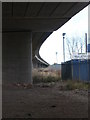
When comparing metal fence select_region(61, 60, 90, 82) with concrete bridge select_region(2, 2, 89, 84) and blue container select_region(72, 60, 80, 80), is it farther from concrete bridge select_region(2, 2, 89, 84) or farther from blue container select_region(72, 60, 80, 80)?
concrete bridge select_region(2, 2, 89, 84)

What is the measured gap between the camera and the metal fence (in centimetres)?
3039

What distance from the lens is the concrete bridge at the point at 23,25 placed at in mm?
22681

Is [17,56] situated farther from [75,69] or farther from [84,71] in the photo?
[84,71]

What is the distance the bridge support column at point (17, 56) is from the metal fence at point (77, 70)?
163 inches

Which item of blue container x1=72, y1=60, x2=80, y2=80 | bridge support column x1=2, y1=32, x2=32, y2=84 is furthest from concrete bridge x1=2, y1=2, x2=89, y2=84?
blue container x1=72, y1=60, x2=80, y2=80

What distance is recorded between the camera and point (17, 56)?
3397cm

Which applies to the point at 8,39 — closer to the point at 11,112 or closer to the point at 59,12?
the point at 59,12

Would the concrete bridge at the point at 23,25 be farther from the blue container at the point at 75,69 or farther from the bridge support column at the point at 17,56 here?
the blue container at the point at 75,69

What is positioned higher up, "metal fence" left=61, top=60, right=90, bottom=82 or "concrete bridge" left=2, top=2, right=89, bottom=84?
"concrete bridge" left=2, top=2, right=89, bottom=84

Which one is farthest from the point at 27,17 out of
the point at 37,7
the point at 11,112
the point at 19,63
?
the point at 11,112

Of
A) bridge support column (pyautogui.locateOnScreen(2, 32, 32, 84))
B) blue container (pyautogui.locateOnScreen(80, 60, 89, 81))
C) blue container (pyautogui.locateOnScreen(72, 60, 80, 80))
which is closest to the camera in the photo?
blue container (pyautogui.locateOnScreen(80, 60, 89, 81))

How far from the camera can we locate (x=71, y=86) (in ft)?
77.2

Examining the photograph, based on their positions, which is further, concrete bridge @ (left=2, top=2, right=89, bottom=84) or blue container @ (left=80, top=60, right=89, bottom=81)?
blue container @ (left=80, top=60, right=89, bottom=81)

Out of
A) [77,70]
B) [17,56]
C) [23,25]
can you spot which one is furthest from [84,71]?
[17,56]
